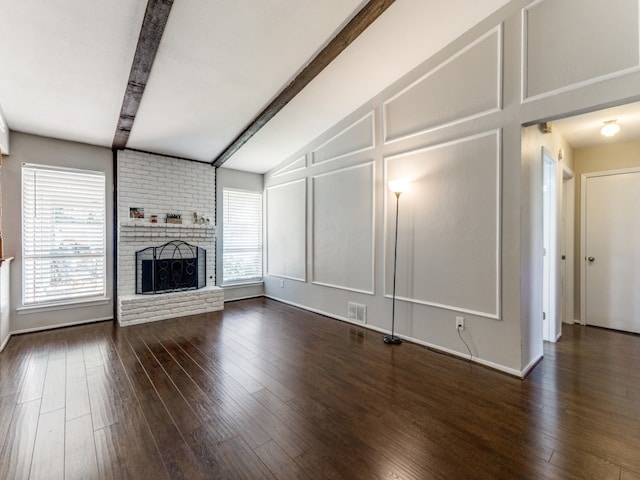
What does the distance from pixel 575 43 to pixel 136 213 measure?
562cm

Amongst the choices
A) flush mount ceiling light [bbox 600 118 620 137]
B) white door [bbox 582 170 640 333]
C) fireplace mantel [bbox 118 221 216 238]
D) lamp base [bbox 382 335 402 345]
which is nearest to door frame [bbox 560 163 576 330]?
white door [bbox 582 170 640 333]

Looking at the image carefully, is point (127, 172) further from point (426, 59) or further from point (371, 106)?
point (426, 59)

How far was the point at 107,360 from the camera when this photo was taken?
121 inches

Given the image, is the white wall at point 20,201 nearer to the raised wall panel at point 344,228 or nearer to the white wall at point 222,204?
the white wall at point 222,204

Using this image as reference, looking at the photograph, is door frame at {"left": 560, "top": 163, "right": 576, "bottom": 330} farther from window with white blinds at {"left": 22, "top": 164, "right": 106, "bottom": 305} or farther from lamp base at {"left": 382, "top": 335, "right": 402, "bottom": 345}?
window with white blinds at {"left": 22, "top": 164, "right": 106, "bottom": 305}

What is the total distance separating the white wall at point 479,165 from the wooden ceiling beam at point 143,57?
2.57 metres

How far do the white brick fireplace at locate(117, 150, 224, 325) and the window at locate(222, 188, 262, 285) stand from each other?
0.34m

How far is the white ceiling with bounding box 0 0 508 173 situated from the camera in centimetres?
236

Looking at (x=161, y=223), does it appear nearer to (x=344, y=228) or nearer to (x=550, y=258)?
(x=344, y=228)

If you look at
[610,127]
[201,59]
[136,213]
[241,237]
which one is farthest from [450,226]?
[136,213]

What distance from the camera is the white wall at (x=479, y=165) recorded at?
2.45 meters

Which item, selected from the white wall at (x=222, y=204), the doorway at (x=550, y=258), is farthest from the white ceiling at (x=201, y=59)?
the doorway at (x=550, y=258)

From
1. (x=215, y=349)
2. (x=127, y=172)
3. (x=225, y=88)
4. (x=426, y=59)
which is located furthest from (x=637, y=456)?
(x=127, y=172)

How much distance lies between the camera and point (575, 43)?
2436 mm
